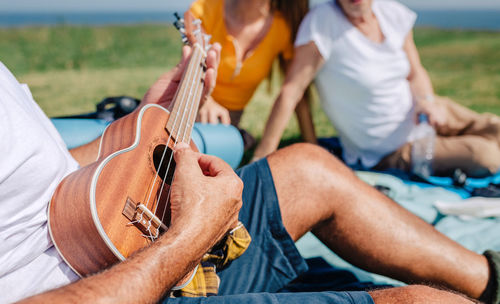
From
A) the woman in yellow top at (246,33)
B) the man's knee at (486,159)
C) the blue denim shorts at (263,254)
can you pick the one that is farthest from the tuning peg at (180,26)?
the man's knee at (486,159)

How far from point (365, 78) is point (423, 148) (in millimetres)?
659

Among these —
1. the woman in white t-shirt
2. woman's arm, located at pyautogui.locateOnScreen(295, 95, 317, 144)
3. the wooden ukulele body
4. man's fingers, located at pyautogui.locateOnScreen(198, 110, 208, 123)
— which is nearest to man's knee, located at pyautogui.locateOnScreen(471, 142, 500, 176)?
the woman in white t-shirt

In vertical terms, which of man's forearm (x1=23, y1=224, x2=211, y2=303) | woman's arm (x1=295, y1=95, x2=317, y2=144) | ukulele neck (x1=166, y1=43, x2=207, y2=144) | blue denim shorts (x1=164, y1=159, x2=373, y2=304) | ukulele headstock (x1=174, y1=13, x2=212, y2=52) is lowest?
woman's arm (x1=295, y1=95, x2=317, y2=144)

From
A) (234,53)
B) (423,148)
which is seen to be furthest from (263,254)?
(423,148)

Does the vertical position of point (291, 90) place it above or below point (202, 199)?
below

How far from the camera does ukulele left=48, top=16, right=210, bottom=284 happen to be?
0.95 meters

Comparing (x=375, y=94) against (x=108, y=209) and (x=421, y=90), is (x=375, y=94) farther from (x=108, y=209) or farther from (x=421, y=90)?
(x=108, y=209)

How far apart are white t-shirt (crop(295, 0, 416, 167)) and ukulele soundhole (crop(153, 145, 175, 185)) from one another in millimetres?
1588

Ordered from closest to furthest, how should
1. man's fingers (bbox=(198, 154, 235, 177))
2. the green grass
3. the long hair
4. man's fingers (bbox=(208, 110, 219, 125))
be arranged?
1. man's fingers (bbox=(198, 154, 235, 177))
2. man's fingers (bbox=(208, 110, 219, 125))
3. the long hair
4. the green grass

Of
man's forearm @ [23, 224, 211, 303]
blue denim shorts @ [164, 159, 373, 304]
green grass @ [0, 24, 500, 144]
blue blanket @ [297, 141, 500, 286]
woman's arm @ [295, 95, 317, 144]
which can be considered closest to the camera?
man's forearm @ [23, 224, 211, 303]

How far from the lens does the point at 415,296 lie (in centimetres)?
103

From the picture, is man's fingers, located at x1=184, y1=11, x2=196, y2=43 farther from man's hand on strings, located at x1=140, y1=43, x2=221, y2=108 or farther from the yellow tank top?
the yellow tank top

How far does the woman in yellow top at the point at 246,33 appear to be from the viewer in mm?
2695

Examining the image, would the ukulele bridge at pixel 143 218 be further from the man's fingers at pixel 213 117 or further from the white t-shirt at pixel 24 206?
the man's fingers at pixel 213 117
